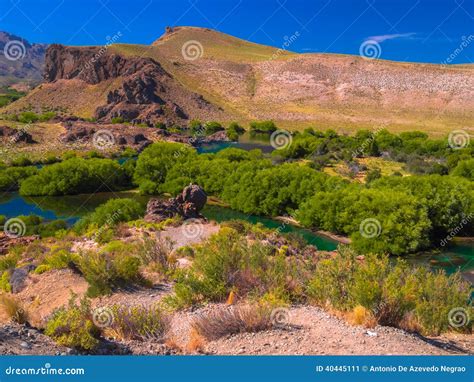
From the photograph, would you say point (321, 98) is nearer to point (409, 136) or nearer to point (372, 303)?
point (409, 136)

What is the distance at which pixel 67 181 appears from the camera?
5691 cm

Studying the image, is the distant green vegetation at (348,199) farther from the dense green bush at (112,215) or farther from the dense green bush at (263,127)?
the dense green bush at (263,127)

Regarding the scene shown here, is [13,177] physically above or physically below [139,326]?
above

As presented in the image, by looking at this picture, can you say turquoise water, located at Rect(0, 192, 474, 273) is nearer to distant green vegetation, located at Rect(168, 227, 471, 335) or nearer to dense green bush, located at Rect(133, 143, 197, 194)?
dense green bush, located at Rect(133, 143, 197, 194)

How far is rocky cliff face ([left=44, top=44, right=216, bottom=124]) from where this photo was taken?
128125mm


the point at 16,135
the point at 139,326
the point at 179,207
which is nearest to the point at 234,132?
the point at 16,135

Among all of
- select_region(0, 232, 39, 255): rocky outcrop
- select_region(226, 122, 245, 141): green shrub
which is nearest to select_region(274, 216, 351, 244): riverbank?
select_region(0, 232, 39, 255): rocky outcrop

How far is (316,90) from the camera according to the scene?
159125 mm

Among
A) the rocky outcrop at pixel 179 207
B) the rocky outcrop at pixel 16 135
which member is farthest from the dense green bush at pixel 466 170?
the rocky outcrop at pixel 16 135

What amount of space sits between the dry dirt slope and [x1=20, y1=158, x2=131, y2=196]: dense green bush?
237 ft

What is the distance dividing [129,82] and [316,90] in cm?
6349

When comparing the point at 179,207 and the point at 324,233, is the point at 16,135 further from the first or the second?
the point at 324,233

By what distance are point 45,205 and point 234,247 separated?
41787mm

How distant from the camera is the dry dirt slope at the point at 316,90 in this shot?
134 metres
